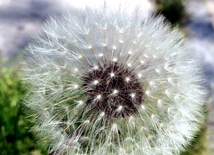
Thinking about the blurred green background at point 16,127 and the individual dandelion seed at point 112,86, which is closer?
the individual dandelion seed at point 112,86

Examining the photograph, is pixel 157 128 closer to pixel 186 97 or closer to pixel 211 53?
pixel 186 97

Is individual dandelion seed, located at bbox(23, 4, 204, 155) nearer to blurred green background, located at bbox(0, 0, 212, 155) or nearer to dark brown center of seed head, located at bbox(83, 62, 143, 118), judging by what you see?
dark brown center of seed head, located at bbox(83, 62, 143, 118)

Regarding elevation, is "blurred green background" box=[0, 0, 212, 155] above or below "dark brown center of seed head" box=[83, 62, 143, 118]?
below

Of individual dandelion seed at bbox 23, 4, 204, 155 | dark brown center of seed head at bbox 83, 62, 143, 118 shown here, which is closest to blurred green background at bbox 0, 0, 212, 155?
individual dandelion seed at bbox 23, 4, 204, 155

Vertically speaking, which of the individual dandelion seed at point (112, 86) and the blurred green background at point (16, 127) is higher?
the individual dandelion seed at point (112, 86)

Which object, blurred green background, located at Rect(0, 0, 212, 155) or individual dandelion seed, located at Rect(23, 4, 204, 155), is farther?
blurred green background, located at Rect(0, 0, 212, 155)

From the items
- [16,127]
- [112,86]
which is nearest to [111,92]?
[112,86]

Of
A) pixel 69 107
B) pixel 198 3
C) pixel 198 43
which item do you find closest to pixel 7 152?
pixel 69 107

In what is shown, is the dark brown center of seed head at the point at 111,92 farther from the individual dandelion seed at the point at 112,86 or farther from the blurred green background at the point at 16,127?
the blurred green background at the point at 16,127

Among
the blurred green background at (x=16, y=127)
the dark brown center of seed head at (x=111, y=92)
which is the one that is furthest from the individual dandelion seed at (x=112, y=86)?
the blurred green background at (x=16, y=127)
